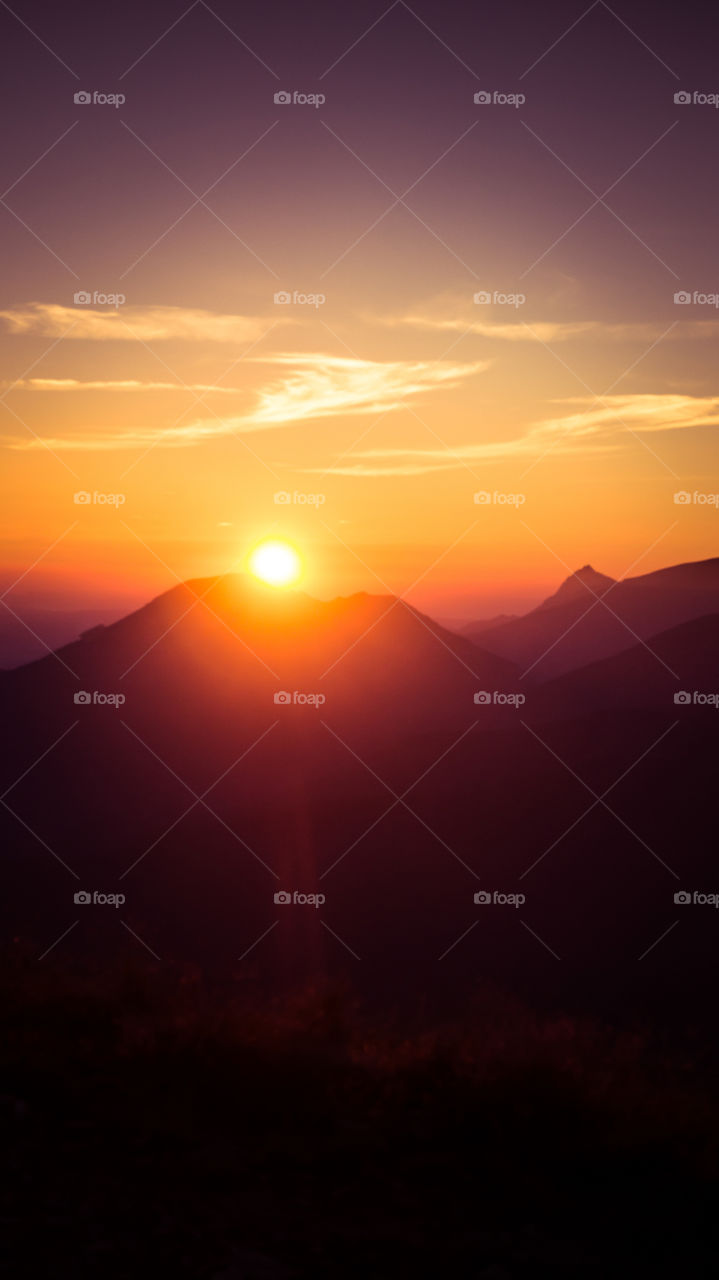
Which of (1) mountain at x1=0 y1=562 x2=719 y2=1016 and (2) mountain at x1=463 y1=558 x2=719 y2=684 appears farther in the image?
(2) mountain at x1=463 y1=558 x2=719 y2=684

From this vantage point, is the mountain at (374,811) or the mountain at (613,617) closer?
the mountain at (374,811)

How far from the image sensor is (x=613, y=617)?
1783 inches

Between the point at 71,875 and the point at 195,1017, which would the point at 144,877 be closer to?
the point at 71,875

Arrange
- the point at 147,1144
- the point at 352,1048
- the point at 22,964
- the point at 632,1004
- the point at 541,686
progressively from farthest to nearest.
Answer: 1. the point at 541,686
2. the point at 632,1004
3. the point at 22,964
4. the point at 352,1048
5. the point at 147,1144

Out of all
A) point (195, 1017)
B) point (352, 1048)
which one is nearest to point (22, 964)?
point (195, 1017)

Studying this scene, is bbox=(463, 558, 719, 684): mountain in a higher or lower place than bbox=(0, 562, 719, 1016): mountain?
higher

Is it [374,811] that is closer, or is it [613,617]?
[374,811]

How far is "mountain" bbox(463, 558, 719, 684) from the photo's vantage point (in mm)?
45875

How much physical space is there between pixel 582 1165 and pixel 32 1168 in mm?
2415

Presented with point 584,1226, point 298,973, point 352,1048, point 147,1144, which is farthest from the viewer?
point 298,973

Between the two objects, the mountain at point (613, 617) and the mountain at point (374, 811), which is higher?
the mountain at point (613, 617)

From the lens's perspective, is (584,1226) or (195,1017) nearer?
(584,1226)

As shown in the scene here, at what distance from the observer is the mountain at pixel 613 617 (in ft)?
151

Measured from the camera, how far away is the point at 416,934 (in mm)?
23453
